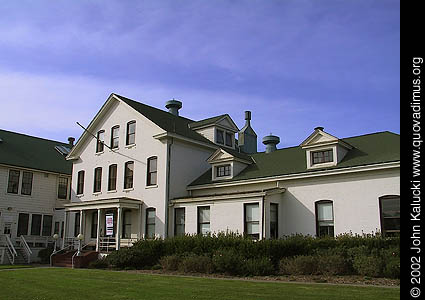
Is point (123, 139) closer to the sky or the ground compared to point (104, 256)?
closer to the sky

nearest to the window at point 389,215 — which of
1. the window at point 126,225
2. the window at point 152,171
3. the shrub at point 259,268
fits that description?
the shrub at point 259,268

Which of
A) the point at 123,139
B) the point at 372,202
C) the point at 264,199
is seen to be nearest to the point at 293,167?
the point at 264,199

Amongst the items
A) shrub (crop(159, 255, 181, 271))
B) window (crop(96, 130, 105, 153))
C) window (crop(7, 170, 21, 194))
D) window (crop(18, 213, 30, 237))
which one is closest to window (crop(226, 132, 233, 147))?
window (crop(96, 130, 105, 153))

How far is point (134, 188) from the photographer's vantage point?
1168 inches

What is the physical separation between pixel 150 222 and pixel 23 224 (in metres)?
12.4

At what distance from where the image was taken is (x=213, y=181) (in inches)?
1115

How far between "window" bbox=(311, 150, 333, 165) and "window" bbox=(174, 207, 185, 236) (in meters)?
8.67

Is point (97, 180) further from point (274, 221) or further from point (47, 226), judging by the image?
point (274, 221)

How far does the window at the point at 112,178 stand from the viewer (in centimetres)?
3158
